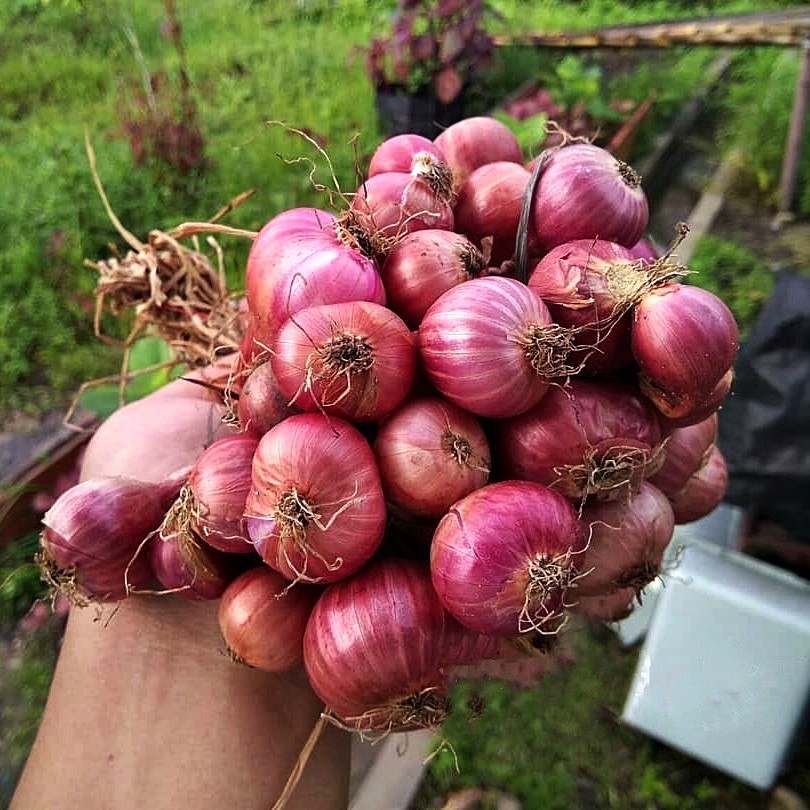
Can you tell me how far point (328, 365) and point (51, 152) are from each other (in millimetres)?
3436

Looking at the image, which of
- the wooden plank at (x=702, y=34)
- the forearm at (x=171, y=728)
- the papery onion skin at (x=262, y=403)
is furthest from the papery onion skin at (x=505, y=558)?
the wooden plank at (x=702, y=34)

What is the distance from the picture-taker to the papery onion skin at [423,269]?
2.85 feet

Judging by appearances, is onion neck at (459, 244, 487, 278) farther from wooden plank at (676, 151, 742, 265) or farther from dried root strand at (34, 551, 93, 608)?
wooden plank at (676, 151, 742, 265)

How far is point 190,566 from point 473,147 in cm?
70

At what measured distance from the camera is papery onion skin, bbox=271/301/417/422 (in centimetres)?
77

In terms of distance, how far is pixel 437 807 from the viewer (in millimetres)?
1910

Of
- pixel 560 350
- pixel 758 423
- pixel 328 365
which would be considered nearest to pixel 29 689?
pixel 328 365

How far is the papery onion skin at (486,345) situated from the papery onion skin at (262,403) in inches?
7.0

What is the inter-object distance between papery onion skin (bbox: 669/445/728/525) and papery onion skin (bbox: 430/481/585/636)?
416 millimetres

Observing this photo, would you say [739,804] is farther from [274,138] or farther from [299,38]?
[299,38]

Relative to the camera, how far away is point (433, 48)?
353 centimetres

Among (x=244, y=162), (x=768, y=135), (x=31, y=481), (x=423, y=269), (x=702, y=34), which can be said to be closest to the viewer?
(x=423, y=269)

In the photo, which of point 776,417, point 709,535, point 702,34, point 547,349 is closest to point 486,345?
point 547,349

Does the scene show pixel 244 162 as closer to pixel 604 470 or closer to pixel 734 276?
pixel 734 276
